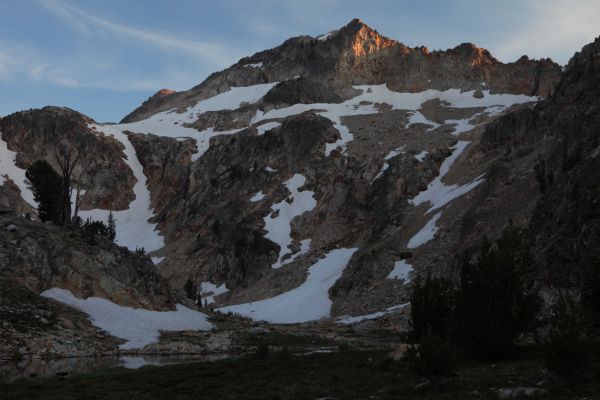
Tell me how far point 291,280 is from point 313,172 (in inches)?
1397

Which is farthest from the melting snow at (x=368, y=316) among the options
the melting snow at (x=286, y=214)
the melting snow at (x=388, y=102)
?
the melting snow at (x=388, y=102)

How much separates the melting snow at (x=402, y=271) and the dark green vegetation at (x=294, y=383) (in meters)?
41.7

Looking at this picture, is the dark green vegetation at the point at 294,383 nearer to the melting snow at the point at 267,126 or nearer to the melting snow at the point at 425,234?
the melting snow at the point at 425,234

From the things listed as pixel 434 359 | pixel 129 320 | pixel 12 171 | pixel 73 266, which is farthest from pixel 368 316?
pixel 12 171

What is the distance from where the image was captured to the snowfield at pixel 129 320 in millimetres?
44406

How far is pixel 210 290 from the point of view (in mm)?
99438

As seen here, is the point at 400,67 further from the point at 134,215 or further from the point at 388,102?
the point at 134,215

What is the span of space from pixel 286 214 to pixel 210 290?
21.4 m

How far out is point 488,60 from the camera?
16825 cm

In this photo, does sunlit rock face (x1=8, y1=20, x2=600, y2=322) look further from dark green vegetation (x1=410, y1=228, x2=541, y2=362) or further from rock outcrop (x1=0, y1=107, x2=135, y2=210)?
dark green vegetation (x1=410, y1=228, x2=541, y2=362)

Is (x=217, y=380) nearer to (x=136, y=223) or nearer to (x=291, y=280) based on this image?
(x=291, y=280)

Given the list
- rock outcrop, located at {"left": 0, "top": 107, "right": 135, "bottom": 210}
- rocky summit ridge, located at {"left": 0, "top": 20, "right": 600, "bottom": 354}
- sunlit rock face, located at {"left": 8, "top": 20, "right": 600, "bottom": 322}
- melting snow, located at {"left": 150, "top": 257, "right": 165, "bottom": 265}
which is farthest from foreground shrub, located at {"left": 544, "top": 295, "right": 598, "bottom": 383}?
rock outcrop, located at {"left": 0, "top": 107, "right": 135, "bottom": 210}

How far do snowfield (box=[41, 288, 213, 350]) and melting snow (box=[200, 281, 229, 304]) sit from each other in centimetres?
4118

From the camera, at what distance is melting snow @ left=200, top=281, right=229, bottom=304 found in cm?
9688
